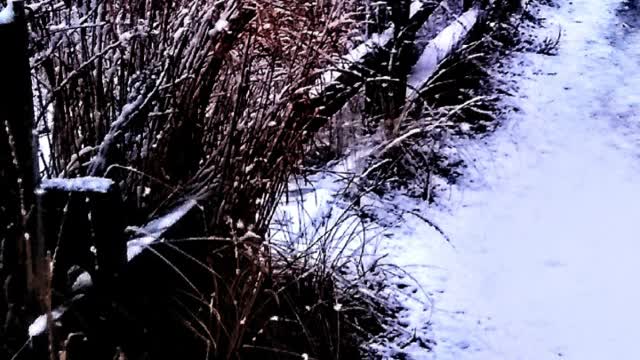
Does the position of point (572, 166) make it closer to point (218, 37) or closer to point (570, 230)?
point (570, 230)

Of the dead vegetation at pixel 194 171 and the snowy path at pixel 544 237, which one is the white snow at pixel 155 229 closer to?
the dead vegetation at pixel 194 171

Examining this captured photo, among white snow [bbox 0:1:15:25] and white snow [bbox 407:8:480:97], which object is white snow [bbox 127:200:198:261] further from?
white snow [bbox 407:8:480:97]

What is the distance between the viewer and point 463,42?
20.1 ft

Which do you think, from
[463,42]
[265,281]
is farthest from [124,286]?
[463,42]

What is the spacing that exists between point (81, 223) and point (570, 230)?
2890mm

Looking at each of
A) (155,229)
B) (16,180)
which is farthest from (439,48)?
(16,180)

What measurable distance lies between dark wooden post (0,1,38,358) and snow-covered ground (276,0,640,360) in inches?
62.0

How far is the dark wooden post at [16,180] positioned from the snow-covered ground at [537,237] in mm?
1575

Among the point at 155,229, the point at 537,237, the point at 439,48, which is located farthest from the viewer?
the point at 439,48

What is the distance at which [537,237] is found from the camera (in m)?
4.42

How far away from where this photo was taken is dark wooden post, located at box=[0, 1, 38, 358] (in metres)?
2.04

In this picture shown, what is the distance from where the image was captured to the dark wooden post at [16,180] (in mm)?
2043

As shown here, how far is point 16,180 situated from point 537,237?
2.82 metres

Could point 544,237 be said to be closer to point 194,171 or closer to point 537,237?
point 537,237
